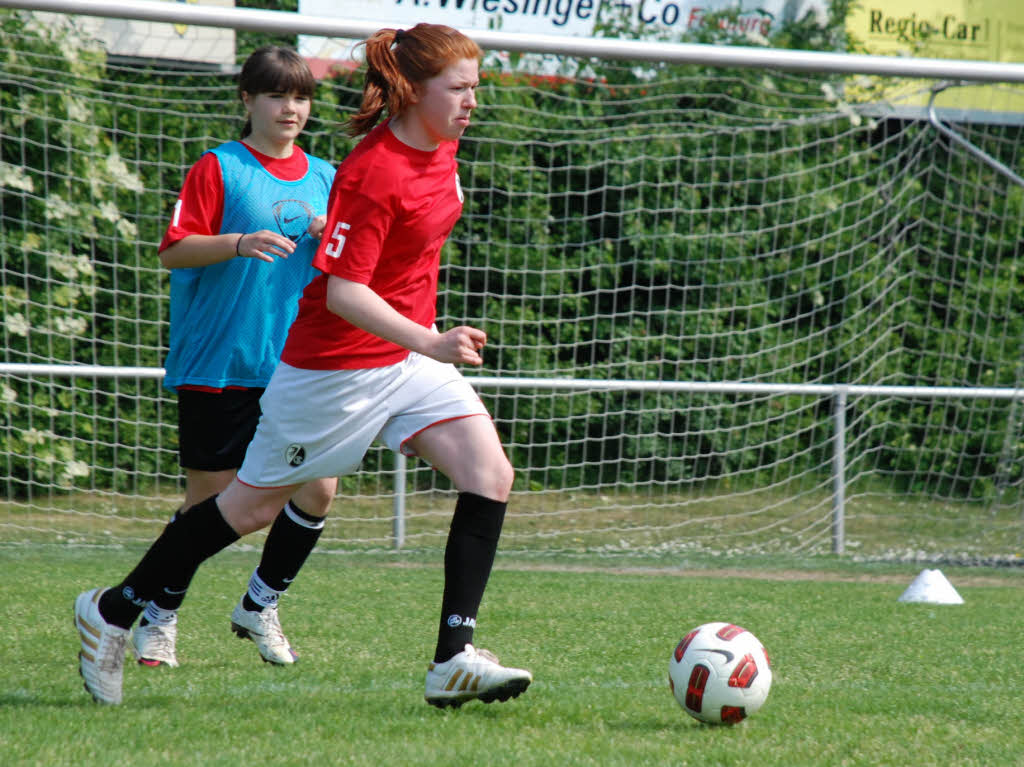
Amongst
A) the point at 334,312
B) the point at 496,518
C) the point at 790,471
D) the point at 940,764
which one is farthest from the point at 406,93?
the point at 790,471

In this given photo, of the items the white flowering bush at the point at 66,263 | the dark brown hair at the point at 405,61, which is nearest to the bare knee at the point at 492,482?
the dark brown hair at the point at 405,61

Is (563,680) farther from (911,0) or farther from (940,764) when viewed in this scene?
(911,0)

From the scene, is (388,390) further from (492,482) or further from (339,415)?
(492,482)

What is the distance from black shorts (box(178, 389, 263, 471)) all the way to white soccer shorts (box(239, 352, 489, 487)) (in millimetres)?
749

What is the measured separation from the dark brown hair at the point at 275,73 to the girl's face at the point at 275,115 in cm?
2

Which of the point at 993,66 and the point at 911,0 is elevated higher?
the point at 911,0

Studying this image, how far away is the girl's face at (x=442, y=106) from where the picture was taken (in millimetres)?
3035

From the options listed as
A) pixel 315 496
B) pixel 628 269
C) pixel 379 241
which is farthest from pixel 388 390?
pixel 628 269

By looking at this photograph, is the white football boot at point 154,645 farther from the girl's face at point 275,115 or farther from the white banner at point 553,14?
the white banner at point 553,14

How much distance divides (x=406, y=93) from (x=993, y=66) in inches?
196

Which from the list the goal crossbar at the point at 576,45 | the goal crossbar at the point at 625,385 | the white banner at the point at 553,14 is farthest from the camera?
the white banner at the point at 553,14

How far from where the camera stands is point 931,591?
5641mm

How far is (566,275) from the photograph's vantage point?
8.23 m

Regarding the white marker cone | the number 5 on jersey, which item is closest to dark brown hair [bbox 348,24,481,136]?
the number 5 on jersey
